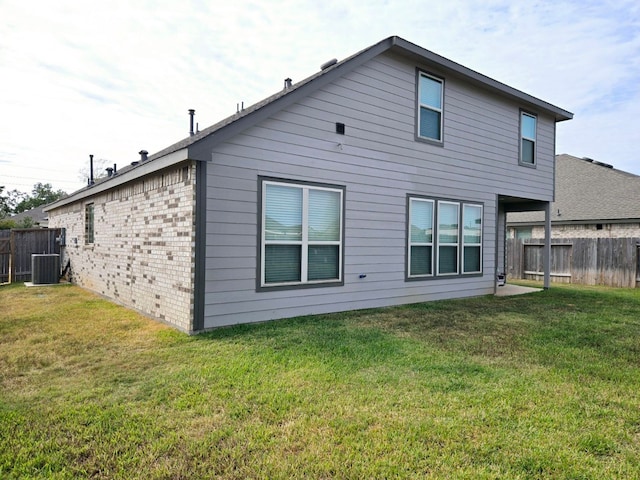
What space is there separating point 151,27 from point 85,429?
26.6 feet

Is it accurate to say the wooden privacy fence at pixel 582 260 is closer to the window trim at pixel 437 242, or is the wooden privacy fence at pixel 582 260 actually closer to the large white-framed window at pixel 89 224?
the window trim at pixel 437 242

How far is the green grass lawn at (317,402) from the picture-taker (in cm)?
233

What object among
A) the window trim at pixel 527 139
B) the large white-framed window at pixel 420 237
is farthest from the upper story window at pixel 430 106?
the window trim at pixel 527 139

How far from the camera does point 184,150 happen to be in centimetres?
520

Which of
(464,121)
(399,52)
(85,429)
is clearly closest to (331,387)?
(85,429)

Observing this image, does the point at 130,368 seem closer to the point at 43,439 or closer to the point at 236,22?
the point at 43,439

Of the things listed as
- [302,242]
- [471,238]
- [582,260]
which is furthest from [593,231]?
[302,242]

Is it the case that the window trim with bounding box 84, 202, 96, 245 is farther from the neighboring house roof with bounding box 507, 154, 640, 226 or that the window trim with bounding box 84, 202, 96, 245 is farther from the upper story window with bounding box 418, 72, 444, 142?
the neighboring house roof with bounding box 507, 154, 640, 226

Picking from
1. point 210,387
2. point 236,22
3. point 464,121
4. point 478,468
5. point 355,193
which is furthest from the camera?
point 464,121

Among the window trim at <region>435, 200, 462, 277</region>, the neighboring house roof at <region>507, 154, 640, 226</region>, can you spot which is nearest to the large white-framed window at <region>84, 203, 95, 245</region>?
the window trim at <region>435, 200, 462, 277</region>

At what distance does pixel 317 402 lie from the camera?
3.15m

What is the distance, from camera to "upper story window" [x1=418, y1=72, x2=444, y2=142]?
27.3ft

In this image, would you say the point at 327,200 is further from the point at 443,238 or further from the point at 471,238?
the point at 471,238

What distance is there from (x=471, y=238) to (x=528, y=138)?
380cm
